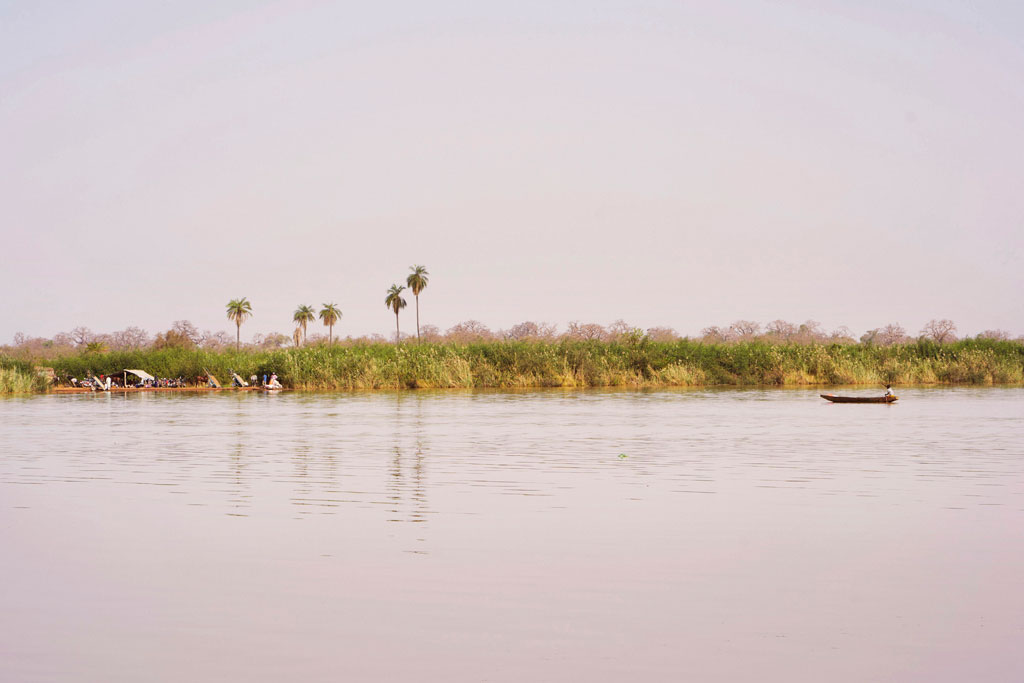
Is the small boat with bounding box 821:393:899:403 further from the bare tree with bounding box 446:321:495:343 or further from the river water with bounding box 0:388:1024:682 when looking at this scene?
the bare tree with bounding box 446:321:495:343

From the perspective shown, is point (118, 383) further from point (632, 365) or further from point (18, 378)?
point (632, 365)

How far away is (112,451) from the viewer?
21.1 metres

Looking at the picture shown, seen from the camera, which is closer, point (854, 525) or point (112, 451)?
point (854, 525)

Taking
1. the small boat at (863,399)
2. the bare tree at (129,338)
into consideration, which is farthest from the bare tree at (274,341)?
the small boat at (863,399)

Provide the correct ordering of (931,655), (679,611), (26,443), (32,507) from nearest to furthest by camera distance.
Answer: (931,655)
(679,611)
(32,507)
(26,443)

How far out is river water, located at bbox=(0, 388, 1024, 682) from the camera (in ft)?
21.2

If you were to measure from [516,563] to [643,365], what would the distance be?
46.8 metres

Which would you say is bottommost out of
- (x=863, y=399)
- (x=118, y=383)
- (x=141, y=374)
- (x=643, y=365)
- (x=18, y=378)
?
(x=863, y=399)

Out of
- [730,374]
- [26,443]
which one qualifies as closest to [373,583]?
[26,443]

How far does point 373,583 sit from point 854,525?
17.5 ft

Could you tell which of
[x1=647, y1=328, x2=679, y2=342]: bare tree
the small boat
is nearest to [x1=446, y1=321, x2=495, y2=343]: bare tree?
[x1=647, y1=328, x2=679, y2=342]: bare tree

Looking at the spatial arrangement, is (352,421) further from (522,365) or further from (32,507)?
(522,365)

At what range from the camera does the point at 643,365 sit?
5556 centimetres

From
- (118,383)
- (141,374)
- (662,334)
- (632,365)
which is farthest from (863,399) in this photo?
(662,334)
